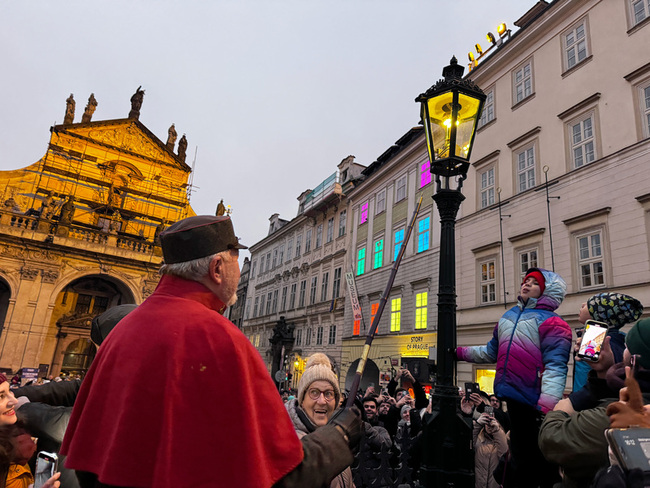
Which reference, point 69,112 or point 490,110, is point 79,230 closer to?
point 69,112

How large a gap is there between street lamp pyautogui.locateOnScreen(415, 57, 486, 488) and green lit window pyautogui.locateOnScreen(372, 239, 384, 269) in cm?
2016

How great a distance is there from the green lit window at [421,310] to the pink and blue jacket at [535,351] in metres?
16.8

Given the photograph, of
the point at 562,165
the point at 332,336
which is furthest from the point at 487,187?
the point at 332,336

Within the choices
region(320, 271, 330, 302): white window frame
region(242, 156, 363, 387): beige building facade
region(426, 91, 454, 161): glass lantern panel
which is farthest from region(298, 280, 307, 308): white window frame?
region(426, 91, 454, 161): glass lantern panel

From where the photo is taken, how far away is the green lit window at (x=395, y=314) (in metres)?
22.0

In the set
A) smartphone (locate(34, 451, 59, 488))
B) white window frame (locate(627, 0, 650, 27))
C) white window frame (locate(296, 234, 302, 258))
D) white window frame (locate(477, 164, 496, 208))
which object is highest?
white window frame (locate(627, 0, 650, 27))

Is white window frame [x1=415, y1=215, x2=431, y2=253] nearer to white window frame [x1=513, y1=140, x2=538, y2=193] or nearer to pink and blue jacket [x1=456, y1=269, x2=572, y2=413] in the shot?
white window frame [x1=513, y1=140, x2=538, y2=193]

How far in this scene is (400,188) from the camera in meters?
24.3

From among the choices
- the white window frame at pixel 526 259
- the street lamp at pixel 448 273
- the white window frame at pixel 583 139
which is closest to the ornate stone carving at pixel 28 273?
the white window frame at pixel 526 259

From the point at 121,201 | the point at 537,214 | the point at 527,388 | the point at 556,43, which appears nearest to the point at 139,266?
the point at 121,201

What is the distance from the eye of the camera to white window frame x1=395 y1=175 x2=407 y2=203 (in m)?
23.9

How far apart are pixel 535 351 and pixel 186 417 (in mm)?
2904

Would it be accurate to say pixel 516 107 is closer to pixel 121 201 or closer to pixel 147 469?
pixel 147 469

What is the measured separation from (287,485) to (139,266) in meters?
31.0
